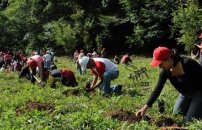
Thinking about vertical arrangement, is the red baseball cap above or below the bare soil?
above

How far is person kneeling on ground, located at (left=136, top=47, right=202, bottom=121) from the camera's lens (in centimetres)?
707

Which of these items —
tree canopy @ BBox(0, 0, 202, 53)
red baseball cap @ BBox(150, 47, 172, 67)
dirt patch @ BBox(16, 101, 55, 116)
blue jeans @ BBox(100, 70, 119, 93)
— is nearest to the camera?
red baseball cap @ BBox(150, 47, 172, 67)

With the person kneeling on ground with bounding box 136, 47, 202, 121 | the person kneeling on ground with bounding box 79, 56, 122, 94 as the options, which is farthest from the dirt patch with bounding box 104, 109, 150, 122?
the person kneeling on ground with bounding box 79, 56, 122, 94

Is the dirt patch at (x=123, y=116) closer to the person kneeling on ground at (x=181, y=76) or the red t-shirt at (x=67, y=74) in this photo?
the person kneeling on ground at (x=181, y=76)

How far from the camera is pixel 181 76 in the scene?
7609 millimetres

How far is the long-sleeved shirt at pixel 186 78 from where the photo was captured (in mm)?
7449

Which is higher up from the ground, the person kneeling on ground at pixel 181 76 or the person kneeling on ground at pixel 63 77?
the person kneeling on ground at pixel 181 76

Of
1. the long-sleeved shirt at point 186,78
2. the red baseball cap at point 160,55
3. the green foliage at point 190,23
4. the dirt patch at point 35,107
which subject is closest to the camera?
the red baseball cap at point 160,55

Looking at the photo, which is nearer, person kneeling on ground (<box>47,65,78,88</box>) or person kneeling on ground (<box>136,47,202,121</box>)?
person kneeling on ground (<box>136,47,202,121</box>)

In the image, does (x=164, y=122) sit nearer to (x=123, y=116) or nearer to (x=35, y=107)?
(x=123, y=116)

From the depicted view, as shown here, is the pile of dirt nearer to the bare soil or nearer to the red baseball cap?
the bare soil

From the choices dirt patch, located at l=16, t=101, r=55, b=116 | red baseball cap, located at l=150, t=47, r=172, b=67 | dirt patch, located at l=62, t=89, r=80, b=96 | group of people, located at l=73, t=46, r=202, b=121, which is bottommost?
dirt patch, located at l=62, t=89, r=80, b=96

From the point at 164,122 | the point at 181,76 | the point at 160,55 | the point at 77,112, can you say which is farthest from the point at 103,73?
the point at 160,55

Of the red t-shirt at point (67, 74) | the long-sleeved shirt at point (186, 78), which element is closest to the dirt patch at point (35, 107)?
the long-sleeved shirt at point (186, 78)
